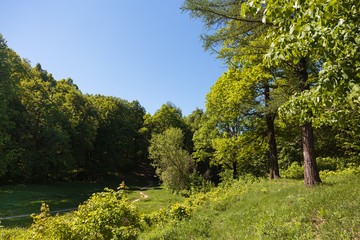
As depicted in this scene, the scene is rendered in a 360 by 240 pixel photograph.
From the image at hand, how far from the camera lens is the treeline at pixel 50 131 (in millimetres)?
20812

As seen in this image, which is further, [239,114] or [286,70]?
[239,114]

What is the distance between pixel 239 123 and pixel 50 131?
88.0 ft

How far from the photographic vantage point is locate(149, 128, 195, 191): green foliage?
24.9 meters

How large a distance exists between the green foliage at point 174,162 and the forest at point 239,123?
5.1 inches

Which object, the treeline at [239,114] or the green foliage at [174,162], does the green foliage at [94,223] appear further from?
the green foliage at [174,162]

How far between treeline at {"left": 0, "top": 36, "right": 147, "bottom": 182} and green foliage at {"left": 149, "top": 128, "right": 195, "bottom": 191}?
15.1m

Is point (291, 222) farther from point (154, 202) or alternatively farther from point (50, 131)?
point (50, 131)

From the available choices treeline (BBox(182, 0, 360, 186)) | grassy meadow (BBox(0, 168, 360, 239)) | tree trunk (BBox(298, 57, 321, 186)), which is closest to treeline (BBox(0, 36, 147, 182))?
grassy meadow (BBox(0, 168, 360, 239))

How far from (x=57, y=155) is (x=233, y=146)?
93.6 feet

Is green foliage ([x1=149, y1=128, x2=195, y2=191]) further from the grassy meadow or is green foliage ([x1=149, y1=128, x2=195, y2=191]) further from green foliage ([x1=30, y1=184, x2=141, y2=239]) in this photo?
green foliage ([x1=30, y1=184, x2=141, y2=239])

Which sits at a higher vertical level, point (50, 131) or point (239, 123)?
point (50, 131)

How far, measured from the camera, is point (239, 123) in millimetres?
13875

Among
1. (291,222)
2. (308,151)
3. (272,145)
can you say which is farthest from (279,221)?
(272,145)

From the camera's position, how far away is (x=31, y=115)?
89.7 ft
